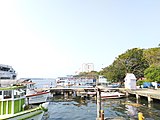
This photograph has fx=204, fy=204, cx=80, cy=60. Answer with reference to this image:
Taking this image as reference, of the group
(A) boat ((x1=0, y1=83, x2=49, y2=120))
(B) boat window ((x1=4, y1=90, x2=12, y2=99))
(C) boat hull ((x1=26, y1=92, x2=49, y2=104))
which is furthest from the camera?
(C) boat hull ((x1=26, y1=92, x2=49, y2=104))

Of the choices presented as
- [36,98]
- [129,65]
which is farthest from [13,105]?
[129,65]

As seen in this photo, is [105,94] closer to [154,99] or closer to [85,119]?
[154,99]

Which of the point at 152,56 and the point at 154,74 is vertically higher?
the point at 152,56

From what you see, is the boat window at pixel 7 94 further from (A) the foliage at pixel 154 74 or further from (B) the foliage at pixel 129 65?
(B) the foliage at pixel 129 65

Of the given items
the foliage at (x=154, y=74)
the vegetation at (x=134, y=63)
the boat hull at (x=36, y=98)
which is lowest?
the boat hull at (x=36, y=98)

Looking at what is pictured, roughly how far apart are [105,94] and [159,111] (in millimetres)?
16997

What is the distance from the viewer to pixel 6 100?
16.6 meters

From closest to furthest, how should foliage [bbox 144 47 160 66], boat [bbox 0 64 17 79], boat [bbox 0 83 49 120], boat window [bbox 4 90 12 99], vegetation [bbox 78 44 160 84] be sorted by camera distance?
boat [bbox 0 83 49 120]
boat window [bbox 4 90 12 99]
boat [bbox 0 64 17 79]
foliage [bbox 144 47 160 66]
vegetation [bbox 78 44 160 84]

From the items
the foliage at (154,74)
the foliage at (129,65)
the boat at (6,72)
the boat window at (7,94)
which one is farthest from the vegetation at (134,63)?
the boat window at (7,94)

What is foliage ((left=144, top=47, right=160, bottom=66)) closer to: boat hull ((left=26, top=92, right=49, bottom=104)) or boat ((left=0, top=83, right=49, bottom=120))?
boat hull ((left=26, top=92, right=49, bottom=104))

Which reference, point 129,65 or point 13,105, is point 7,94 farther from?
point 129,65

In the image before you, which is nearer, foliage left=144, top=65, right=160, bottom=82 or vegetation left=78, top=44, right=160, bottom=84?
foliage left=144, top=65, right=160, bottom=82

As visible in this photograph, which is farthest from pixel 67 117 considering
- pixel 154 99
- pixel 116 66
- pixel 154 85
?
pixel 116 66

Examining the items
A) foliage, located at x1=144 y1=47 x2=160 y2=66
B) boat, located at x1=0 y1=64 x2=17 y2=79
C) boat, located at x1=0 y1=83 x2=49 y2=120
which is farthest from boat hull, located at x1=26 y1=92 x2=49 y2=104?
foliage, located at x1=144 y1=47 x2=160 y2=66
